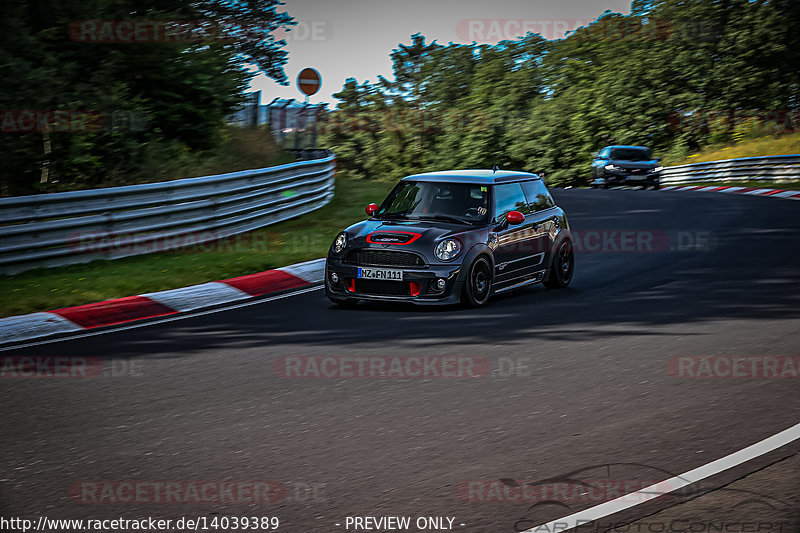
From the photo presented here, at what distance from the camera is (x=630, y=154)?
3319 cm

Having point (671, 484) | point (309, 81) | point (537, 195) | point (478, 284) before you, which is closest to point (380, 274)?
point (478, 284)

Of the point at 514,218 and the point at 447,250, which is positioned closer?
the point at 447,250

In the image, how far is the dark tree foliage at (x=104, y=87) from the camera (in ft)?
56.4

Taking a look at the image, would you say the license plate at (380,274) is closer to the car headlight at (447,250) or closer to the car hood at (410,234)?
the car hood at (410,234)

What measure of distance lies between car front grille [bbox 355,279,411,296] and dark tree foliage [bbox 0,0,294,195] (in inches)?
356

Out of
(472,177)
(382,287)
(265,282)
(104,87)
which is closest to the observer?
(382,287)

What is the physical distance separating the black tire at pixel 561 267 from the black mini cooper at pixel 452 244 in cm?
1

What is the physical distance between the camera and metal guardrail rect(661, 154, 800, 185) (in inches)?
1242

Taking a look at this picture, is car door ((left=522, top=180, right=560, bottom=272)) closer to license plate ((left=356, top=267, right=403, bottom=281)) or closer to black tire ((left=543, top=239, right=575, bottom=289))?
black tire ((left=543, top=239, right=575, bottom=289))

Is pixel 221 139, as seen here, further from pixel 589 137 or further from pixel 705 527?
pixel 589 137

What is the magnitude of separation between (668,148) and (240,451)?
5166 centimetres

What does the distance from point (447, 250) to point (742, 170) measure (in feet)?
88.5

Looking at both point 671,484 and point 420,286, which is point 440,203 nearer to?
point 420,286

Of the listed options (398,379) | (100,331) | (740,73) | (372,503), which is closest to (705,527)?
(372,503)
